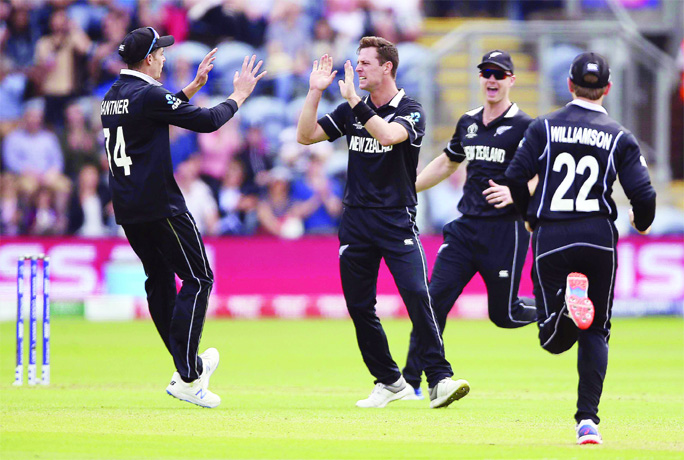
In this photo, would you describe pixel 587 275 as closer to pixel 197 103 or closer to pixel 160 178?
pixel 160 178

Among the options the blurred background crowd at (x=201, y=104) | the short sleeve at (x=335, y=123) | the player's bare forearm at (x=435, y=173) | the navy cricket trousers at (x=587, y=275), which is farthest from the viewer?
the blurred background crowd at (x=201, y=104)

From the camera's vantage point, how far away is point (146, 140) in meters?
7.25

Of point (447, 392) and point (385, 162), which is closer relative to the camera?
point (447, 392)

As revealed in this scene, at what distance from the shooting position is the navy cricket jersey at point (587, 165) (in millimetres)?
5934

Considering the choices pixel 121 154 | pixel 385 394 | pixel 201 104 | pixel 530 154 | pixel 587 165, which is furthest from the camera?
pixel 201 104

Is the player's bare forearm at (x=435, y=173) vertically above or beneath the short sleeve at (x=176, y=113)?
beneath

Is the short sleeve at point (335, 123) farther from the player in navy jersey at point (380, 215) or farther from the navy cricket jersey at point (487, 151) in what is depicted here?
the navy cricket jersey at point (487, 151)

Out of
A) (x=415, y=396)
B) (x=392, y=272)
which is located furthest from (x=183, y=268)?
(x=415, y=396)

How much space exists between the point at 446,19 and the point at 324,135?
13.5 m

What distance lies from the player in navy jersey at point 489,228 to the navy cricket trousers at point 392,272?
43cm

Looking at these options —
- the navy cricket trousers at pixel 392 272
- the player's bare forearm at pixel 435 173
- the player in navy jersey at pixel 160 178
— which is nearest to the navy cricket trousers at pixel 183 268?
the player in navy jersey at pixel 160 178

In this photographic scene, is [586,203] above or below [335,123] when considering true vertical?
below

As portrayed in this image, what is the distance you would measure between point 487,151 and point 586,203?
2.31 meters

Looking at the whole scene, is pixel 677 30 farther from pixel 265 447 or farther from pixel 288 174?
pixel 265 447
